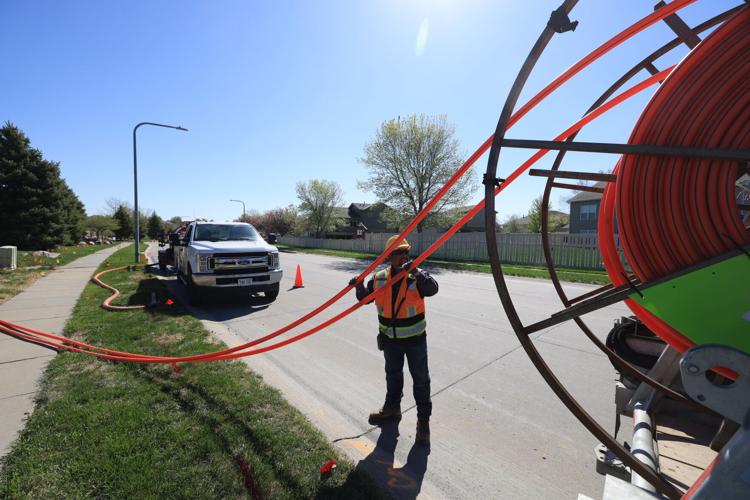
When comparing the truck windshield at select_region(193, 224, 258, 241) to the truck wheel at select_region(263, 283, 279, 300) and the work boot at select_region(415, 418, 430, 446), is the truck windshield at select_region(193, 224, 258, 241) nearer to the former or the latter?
the truck wheel at select_region(263, 283, 279, 300)

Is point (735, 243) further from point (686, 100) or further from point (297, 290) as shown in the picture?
point (297, 290)

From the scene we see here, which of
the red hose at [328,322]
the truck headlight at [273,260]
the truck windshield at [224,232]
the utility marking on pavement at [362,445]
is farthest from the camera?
the truck windshield at [224,232]

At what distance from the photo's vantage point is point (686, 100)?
1.30 m

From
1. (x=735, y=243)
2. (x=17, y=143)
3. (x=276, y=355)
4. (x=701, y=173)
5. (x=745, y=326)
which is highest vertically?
(x=17, y=143)

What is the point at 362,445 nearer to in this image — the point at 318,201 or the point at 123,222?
the point at 318,201

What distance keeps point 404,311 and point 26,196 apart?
33897 millimetres

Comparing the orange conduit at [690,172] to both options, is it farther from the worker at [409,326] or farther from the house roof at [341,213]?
the house roof at [341,213]

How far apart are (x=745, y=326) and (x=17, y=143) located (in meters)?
37.2

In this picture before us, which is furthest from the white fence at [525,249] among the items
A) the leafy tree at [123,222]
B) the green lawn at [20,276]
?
the leafy tree at [123,222]

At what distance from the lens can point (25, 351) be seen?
185 inches

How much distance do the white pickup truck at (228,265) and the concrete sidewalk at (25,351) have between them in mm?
2321

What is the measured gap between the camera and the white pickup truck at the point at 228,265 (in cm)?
757

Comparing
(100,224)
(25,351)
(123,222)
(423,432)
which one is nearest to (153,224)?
(123,222)

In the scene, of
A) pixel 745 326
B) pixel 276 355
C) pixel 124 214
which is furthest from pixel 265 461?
pixel 124 214
